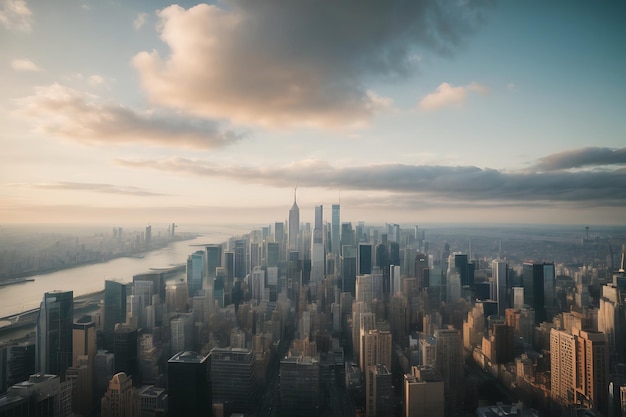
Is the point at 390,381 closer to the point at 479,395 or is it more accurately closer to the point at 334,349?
the point at 479,395

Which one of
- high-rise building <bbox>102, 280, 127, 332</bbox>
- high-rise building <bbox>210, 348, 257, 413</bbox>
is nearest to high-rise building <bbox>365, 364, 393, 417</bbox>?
high-rise building <bbox>210, 348, 257, 413</bbox>

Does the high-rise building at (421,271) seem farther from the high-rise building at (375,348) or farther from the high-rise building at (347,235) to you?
the high-rise building at (375,348)

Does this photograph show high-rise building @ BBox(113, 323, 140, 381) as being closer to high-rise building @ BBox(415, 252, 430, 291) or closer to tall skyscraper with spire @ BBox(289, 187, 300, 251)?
tall skyscraper with spire @ BBox(289, 187, 300, 251)

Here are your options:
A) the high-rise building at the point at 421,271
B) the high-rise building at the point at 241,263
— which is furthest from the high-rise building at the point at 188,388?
the high-rise building at the point at 421,271

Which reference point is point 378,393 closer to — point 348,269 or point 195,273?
point 195,273

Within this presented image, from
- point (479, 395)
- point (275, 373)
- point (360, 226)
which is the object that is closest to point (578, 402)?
point (479, 395)

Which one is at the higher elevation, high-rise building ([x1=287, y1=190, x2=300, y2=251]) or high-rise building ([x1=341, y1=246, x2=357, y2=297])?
high-rise building ([x1=287, y1=190, x2=300, y2=251])
